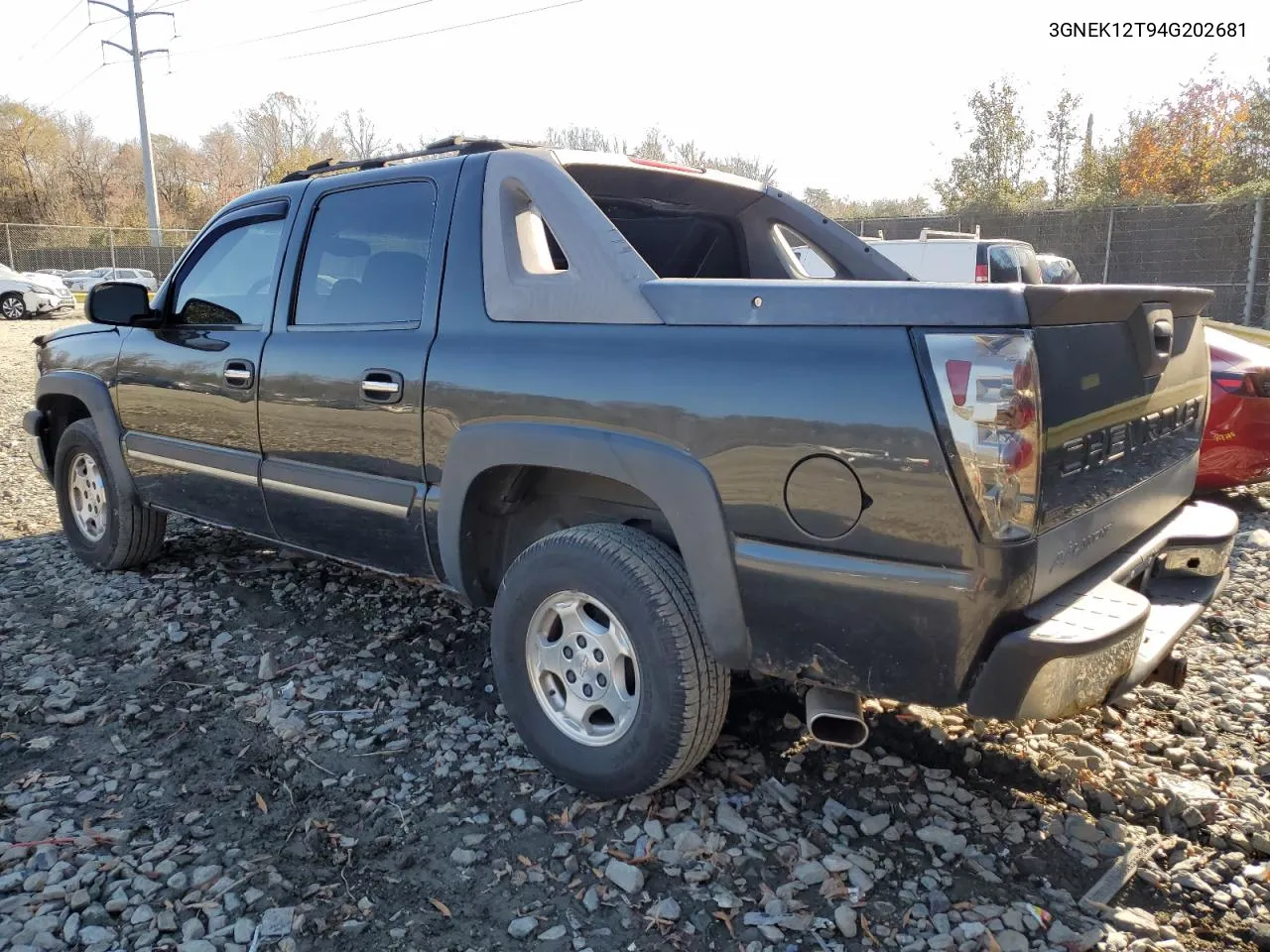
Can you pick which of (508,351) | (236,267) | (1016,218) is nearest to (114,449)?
(236,267)

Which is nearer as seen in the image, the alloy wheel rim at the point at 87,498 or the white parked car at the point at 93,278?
the alloy wheel rim at the point at 87,498

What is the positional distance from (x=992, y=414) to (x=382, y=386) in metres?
2.08

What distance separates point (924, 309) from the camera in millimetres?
2121

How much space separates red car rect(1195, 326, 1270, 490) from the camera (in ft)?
18.1

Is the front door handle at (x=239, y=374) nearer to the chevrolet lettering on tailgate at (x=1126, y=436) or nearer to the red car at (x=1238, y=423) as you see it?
the chevrolet lettering on tailgate at (x=1126, y=436)

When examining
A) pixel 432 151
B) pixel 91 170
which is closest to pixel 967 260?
pixel 432 151

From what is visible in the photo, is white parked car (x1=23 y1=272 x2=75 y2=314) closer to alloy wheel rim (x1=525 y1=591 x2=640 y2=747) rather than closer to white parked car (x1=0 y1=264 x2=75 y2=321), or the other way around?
white parked car (x1=0 y1=264 x2=75 y2=321)

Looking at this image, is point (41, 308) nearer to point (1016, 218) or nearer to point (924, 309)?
point (1016, 218)

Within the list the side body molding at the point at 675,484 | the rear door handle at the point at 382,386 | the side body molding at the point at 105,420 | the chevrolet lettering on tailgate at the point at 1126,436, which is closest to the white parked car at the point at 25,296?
the side body molding at the point at 105,420

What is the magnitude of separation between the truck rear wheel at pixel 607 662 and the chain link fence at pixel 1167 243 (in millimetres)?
19742

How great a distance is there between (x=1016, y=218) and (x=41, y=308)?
→ 24059mm

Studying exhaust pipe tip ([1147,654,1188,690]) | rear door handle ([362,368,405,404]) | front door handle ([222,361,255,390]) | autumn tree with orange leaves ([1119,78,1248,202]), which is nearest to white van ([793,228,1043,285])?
front door handle ([222,361,255,390])

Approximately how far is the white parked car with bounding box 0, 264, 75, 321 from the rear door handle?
79.7ft

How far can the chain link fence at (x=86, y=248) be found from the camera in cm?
3531
